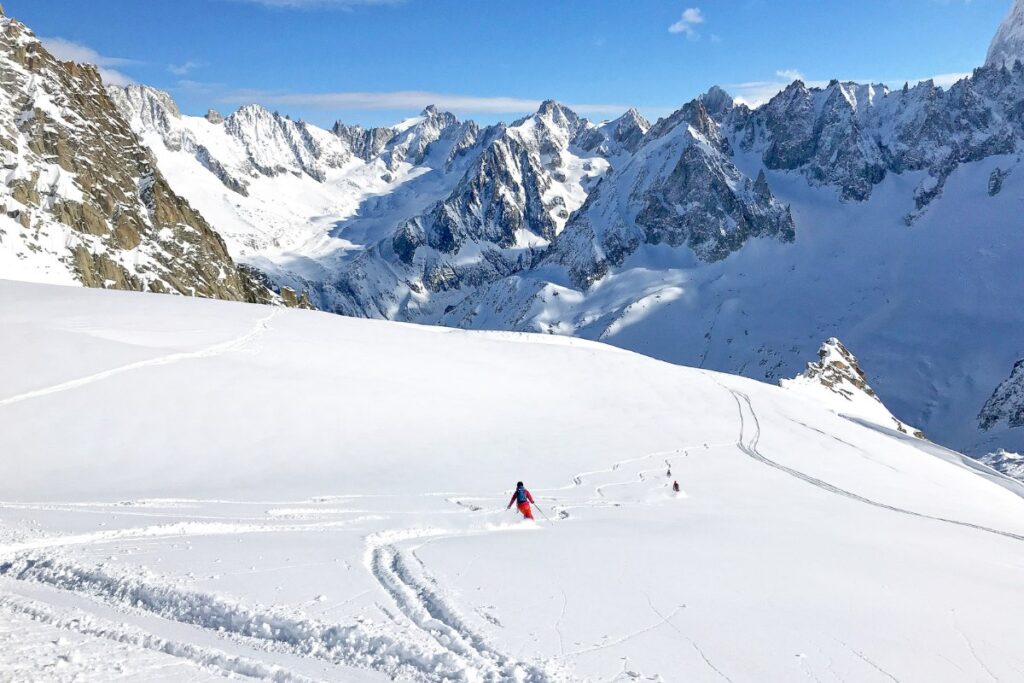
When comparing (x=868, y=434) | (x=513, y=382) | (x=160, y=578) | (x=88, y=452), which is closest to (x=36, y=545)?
(x=160, y=578)

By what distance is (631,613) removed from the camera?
12031 mm

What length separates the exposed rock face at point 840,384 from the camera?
263 feet

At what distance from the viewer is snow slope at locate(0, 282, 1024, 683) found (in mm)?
10586

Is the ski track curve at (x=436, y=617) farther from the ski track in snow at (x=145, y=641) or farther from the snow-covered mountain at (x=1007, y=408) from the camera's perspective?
the snow-covered mountain at (x=1007, y=408)

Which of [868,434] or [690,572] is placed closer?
[690,572]

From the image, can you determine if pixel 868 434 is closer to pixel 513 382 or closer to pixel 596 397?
pixel 596 397

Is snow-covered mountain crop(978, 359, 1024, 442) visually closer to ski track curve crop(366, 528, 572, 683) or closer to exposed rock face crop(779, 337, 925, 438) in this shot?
exposed rock face crop(779, 337, 925, 438)

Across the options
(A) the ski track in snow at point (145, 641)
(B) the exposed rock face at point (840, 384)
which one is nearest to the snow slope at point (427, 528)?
(A) the ski track in snow at point (145, 641)

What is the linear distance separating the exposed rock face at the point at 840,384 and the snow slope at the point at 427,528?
3932cm

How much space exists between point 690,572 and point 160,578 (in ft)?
32.9

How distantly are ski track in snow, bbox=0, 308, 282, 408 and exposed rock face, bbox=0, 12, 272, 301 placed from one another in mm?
79064

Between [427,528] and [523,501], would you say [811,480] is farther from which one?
[427,528]

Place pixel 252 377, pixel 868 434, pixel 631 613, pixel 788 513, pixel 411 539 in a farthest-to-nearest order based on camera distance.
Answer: pixel 868 434, pixel 252 377, pixel 788 513, pixel 411 539, pixel 631 613

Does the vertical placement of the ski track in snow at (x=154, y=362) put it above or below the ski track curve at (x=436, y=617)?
above
